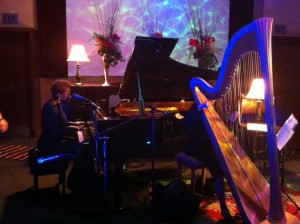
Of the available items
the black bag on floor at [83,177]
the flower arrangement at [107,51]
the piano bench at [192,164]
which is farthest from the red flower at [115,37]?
the piano bench at [192,164]

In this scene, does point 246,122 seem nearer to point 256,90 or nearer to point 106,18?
point 256,90

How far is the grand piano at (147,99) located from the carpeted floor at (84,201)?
0.25 metres

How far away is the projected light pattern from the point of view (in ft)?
20.6

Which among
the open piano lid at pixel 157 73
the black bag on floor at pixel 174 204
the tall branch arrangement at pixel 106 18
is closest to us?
the black bag on floor at pixel 174 204

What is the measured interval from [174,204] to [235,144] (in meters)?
0.73

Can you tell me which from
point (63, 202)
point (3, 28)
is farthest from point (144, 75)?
point (3, 28)

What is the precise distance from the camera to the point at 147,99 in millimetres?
4121

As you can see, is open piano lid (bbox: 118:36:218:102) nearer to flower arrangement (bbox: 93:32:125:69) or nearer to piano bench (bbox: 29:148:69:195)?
piano bench (bbox: 29:148:69:195)

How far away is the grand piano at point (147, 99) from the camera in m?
3.16

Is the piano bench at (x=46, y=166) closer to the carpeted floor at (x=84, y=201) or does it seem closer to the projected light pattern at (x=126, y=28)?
the carpeted floor at (x=84, y=201)

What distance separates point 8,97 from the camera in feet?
21.0

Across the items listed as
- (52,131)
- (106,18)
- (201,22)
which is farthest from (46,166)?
(201,22)

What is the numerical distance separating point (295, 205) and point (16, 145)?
4338 millimetres

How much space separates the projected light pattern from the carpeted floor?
2.42 m
